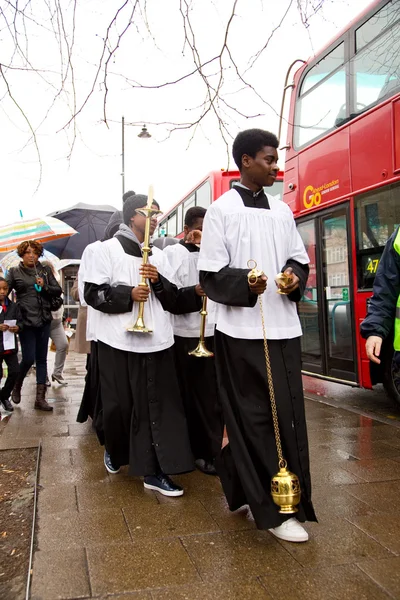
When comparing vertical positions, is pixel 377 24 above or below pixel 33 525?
above

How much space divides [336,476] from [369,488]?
281mm

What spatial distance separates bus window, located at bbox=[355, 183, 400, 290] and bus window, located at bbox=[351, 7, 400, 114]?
41.1 inches

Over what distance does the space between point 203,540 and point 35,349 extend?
4.09m

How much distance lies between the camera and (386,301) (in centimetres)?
260

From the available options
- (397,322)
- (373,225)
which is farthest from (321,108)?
(397,322)

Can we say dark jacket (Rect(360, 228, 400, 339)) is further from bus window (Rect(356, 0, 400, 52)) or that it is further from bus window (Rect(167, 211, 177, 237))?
bus window (Rect(167, 211, 177, 237))

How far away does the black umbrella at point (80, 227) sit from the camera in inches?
414

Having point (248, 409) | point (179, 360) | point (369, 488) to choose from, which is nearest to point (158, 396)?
point (179, 360)

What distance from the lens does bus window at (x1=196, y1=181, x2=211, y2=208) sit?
10.8 m

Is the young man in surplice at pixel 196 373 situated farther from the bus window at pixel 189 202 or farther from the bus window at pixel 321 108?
the bus window at pixel 189 202

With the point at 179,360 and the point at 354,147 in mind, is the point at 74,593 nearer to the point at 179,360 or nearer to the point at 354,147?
the point at 179,360

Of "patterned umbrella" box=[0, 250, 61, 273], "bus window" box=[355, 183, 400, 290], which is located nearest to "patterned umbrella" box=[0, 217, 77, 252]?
"patterned umbrella" box=[0, 250, 61, 273]

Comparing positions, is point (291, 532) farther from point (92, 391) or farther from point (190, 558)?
point (92, 391)

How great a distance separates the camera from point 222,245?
2.90 metres
